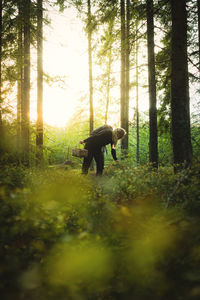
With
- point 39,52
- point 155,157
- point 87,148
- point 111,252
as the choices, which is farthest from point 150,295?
point 39,52

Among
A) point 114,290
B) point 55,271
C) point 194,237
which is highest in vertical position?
point 194,237

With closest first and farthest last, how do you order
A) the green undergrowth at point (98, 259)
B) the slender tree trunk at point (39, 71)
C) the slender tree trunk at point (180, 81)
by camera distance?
the green undergrowth at point (98, 259) < the slender tree trunk at point (180, 81) < the slender tree trunk at point (39, 71)

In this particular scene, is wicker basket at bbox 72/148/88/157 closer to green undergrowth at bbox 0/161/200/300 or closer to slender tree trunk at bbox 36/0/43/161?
slender tree trunk at bbox 36/0/43/161

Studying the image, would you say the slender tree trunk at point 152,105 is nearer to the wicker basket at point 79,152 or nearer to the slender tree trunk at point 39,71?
the wicker basket at point 79,152

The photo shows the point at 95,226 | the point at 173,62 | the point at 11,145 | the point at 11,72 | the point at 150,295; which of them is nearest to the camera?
the point at 150,295

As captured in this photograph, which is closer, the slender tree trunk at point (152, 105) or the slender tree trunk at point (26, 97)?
the slender tree trunk at point (26, 97)

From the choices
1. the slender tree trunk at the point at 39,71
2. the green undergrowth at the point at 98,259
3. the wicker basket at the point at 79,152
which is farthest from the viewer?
the slender tree trunk at the point at 39,71

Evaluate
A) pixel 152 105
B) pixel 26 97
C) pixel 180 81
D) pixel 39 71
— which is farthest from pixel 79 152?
pixel 39 71

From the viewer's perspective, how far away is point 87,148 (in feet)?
21.2

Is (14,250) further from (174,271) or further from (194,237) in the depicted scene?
(194,237)

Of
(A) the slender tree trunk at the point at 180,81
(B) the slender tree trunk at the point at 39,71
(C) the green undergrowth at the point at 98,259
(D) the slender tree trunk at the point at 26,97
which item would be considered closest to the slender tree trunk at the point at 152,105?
(A) the slender tree trunk at the point at 180,81

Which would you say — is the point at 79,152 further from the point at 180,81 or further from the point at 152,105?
the point at 152,105

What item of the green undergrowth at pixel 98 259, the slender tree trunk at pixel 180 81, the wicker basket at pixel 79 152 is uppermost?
the slender tree trunk at pixel 180 81

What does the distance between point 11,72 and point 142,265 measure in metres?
8.63
